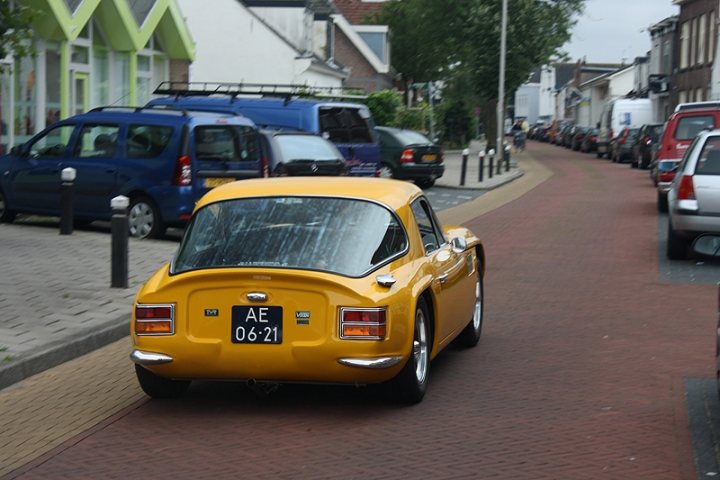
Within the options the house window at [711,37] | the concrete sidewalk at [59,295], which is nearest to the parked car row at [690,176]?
the concrete sidewalk at [59,295]

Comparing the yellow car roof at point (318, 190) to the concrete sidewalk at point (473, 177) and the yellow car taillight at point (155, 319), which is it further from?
the concrete sidewalk at point (473, 177)

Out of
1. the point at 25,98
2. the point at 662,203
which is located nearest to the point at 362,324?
the point at 662,203

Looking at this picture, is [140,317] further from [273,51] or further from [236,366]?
[273,51]

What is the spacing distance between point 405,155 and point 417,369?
2289 cm

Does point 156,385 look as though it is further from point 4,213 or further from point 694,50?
point 694,50

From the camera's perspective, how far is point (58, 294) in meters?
11.4

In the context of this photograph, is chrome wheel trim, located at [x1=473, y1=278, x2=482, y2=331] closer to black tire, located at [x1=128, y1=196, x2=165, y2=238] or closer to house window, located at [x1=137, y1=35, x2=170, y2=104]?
black tire, located at [x1=128, y1=196, x2=165, y2=238]

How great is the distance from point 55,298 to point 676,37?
6514cm

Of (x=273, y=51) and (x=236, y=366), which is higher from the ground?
(x=273, y=51)

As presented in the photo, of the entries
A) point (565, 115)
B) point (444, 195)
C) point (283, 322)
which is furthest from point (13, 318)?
point (565, 115)

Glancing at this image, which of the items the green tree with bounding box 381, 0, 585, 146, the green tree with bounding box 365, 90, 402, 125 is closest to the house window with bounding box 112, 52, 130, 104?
the green tree with bounding box 365, 90, 402, 125

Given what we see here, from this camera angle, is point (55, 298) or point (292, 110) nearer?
point (55, 298)

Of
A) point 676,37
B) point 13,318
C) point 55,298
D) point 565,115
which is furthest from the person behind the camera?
point 565,115

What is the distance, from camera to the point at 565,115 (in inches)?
5876
